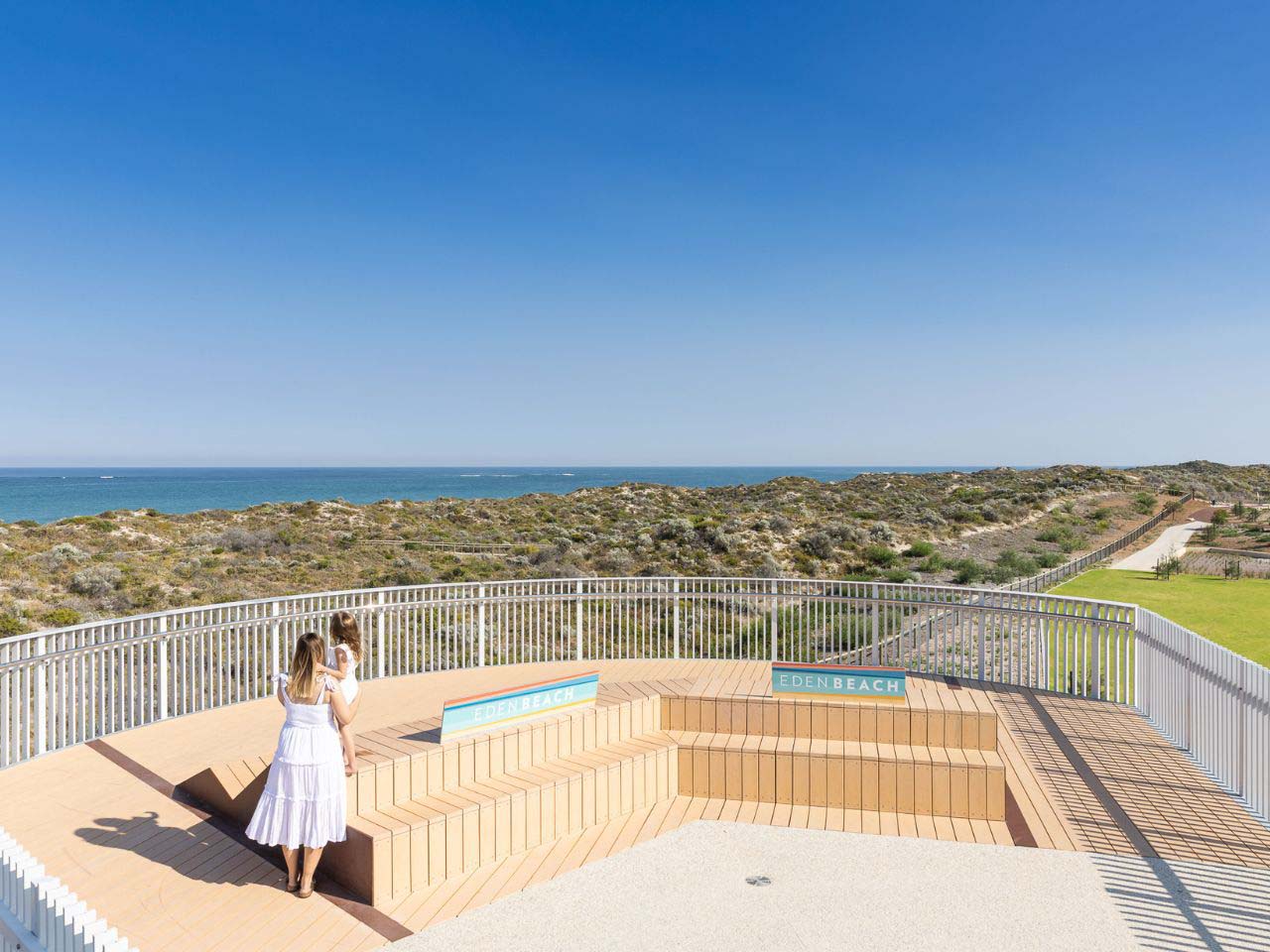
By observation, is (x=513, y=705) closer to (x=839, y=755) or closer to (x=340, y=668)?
(x=340, y=668)

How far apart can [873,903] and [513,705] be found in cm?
308

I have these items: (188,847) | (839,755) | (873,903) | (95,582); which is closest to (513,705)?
(188,847)

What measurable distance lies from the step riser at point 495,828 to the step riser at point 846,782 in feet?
1.22

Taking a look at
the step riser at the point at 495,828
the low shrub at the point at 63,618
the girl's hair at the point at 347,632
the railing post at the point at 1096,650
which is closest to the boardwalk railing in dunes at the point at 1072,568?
the railing post at the point at 1096,650

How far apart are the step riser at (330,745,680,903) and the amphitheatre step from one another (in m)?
0.40

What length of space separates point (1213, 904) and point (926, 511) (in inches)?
1494

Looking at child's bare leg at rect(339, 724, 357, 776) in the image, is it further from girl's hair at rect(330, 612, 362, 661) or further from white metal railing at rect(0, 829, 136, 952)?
white metal railing at rect(0, 829, 136, 952)

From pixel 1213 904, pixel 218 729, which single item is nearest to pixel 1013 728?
pixel 1213 904

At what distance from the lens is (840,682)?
7.47 metres

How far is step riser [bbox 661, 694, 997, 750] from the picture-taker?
7.18 metres

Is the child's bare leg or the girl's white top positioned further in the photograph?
the child's bare leg

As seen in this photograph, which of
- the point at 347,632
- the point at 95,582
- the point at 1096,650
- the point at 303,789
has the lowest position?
the point at 95,582

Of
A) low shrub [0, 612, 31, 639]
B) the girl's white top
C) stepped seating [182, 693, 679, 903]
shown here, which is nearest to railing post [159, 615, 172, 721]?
stepped seating [182, 693, 679, 903]

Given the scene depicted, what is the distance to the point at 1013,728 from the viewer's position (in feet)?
27.2
